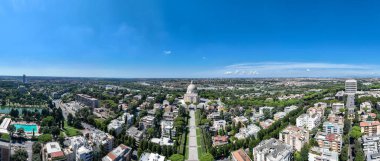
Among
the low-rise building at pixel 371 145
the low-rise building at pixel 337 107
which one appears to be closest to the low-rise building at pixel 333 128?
the low-rise building at pixel 371 145

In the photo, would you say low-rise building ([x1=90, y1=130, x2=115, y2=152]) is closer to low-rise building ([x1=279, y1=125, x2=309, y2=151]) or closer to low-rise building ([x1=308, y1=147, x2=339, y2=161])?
low-rise building ([x1=279, y1=125, x2=309, y2=151])

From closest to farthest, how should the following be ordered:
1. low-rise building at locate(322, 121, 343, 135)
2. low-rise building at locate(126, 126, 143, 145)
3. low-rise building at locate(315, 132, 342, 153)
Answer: low-rise building at locate(315, 132, 342, 153), low-rise building at locate(126, 126, 143, 145), low-rise building at locate(322, 121, 343, 135)

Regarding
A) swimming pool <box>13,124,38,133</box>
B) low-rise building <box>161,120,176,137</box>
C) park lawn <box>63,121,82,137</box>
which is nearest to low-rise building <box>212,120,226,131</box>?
low-rise building <box>161,120,176,137</box>

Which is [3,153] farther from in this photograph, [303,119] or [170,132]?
[303,119]

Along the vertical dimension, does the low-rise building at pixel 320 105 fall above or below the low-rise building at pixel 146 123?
above

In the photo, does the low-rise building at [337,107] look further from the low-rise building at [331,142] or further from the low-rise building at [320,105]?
the low-rise building at [331,142]

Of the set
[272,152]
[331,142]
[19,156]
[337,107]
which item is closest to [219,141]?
[272,152]
